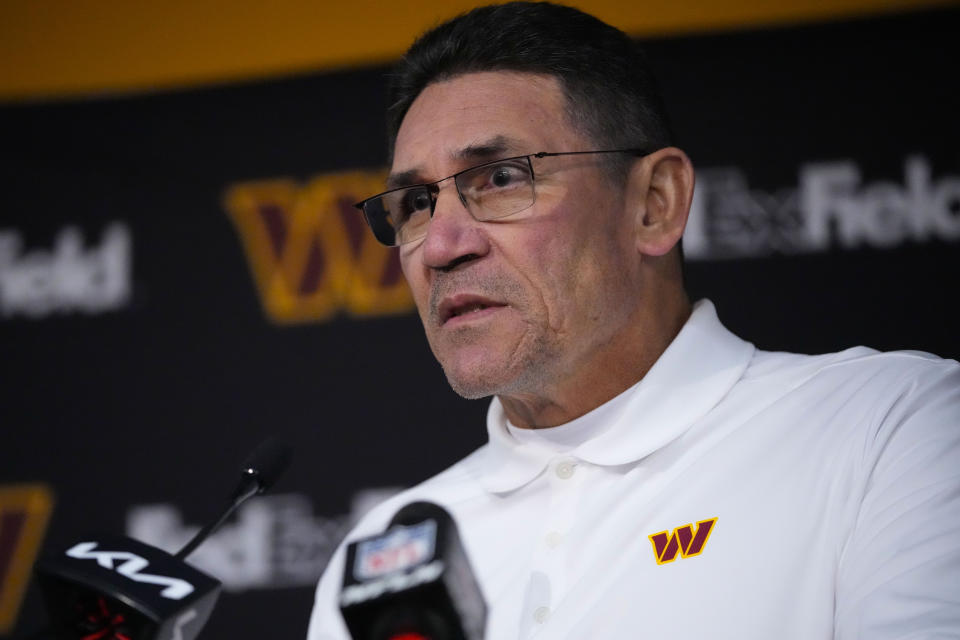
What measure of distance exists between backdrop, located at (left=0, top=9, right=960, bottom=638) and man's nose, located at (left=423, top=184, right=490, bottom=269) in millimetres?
1012

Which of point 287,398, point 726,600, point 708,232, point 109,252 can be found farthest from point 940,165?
point 109,252

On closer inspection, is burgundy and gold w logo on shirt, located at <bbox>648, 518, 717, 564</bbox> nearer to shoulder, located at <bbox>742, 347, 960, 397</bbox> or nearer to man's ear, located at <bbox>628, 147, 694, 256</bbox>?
shoulder, located at <bbox>742, 347, 960, 397</bbox>

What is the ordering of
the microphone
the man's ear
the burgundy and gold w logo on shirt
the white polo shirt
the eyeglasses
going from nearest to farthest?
1. the microphone
2. the white polo shirt
3. the burgundy and gold w logo on shirt
4. the eyeglasses
5. the man's ear

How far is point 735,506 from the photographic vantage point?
53.9 inches

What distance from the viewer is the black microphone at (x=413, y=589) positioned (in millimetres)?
823

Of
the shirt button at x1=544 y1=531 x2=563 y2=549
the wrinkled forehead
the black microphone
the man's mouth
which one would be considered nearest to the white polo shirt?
the shirt button at x1=544 y1=531 x2=563 y2=549

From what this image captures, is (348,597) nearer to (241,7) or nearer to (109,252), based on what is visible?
(109,252)

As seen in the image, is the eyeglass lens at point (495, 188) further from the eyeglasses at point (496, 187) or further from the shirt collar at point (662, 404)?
the shirt collar at point (662, 404)

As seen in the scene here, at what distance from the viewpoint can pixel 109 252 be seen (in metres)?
2.69

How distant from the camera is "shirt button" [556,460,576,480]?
1562 mm

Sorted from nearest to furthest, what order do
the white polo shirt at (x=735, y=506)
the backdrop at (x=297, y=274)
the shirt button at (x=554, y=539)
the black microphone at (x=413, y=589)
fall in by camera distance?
the black microphone at (x=413, y=589)
the white polo shirt at (x=735, y=506)
the shirt button at (x=554, y=539)
the backdrop at (x=297, y=274)

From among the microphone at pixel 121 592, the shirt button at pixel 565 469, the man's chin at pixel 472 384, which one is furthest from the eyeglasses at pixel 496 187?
the microphone at pixel 121 592

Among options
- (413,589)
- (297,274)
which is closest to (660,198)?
(413,589)

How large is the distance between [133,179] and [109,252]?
20cm
